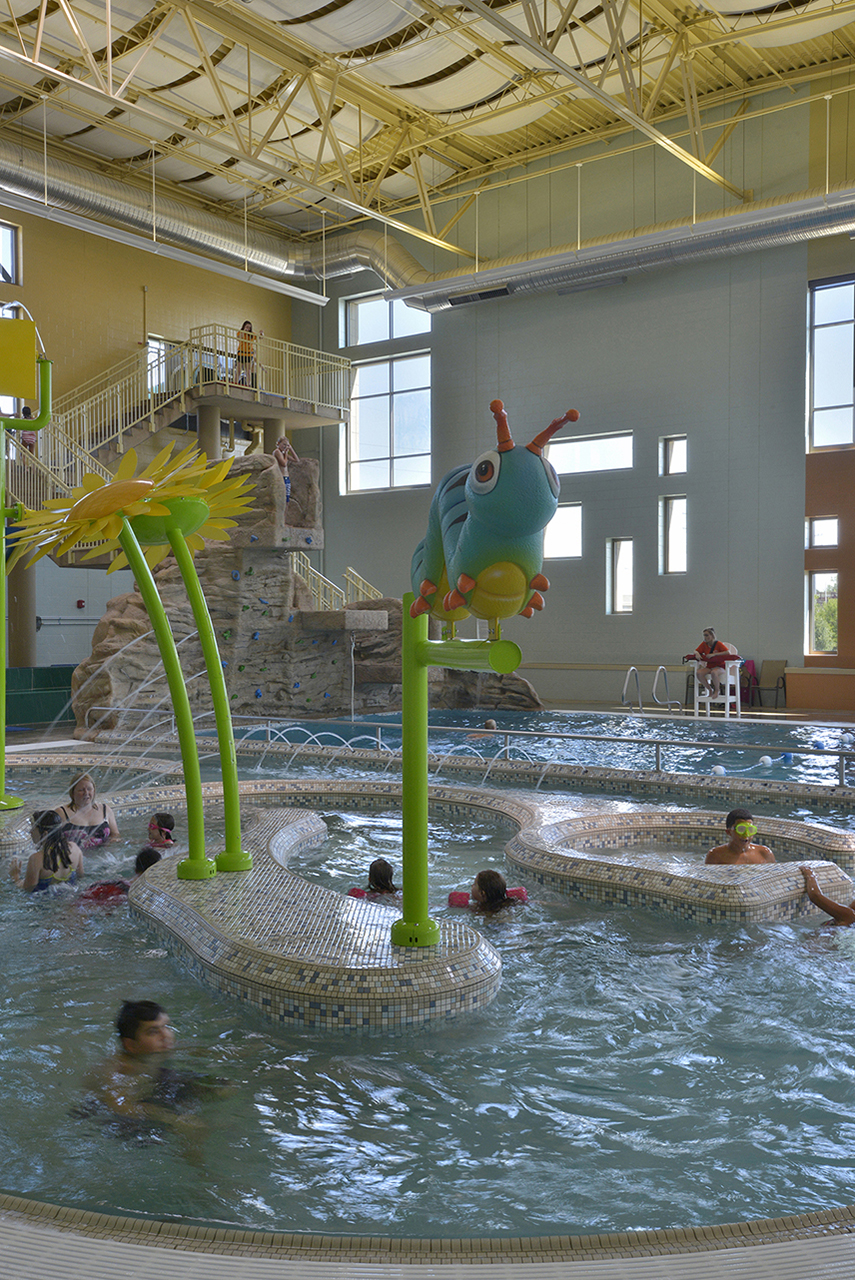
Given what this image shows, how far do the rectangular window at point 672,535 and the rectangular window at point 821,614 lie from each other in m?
2.29

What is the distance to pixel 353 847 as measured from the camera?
7320mm

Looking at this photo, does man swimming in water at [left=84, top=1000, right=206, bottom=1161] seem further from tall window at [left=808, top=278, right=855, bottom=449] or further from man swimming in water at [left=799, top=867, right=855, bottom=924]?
tall window at [left=808, top=278, right=855, bottom=449]

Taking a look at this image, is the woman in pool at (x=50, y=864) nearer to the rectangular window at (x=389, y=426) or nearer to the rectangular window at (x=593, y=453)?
the rectangular window at (x=593, y=453)

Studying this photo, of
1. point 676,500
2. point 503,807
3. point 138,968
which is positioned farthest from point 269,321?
point 138,968

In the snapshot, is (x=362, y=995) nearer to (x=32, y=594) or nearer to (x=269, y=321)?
(x=32, y=594)

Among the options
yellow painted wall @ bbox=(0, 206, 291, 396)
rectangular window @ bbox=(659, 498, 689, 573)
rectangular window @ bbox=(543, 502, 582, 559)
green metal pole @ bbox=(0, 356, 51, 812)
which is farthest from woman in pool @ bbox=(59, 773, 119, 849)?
yellow painted wall @ bbox=(0, 206, 291, 396)

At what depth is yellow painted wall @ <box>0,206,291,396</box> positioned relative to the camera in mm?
18609

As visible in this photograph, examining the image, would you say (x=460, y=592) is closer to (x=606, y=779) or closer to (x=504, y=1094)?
(x=504, y=1094)

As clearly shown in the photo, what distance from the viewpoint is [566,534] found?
63.8 feet

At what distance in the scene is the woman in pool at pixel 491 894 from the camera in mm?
5383

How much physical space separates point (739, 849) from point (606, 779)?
11.0ft

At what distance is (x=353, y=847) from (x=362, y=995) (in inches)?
141

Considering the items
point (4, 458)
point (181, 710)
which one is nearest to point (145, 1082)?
point (181, 710)

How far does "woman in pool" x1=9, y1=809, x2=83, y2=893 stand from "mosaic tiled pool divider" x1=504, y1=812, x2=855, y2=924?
2.62 metres
